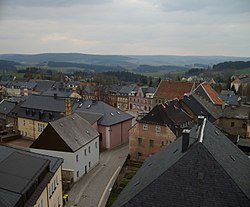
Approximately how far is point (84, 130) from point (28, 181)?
66.9 ft

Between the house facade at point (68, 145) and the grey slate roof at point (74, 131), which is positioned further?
the grey slate roof at point (74, 131)

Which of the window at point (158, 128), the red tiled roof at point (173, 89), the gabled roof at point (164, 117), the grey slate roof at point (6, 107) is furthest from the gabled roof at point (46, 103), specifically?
the red tiled roof at point (173, 89)

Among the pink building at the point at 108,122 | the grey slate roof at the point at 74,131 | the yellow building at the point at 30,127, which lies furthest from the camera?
the yellow building at the point at 30,127

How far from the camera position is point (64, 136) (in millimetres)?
37688

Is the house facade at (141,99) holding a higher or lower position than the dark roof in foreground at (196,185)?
lower

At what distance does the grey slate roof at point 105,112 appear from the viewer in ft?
166

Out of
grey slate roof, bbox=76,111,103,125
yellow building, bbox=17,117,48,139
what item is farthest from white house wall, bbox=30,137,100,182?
yellow building, bbox=17,117,48,139

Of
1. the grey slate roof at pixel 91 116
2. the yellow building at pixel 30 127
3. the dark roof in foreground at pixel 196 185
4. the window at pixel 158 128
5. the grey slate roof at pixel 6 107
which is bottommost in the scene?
the yellow building at pixel 30 127

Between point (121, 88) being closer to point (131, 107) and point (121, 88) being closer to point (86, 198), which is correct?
point (131, 107)

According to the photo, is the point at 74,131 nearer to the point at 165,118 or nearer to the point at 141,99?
the point at 165,118

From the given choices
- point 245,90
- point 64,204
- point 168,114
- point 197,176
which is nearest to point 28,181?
point 64,204

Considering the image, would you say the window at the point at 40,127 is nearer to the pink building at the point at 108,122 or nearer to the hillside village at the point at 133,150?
the hillside village at the point at 133,150

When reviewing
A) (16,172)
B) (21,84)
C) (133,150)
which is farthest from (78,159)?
(21,84)

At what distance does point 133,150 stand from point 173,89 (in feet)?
123
